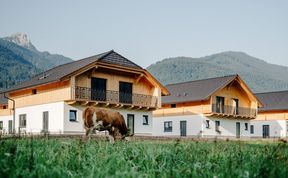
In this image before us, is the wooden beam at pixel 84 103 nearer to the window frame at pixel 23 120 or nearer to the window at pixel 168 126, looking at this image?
the window frame at pixel 23 120

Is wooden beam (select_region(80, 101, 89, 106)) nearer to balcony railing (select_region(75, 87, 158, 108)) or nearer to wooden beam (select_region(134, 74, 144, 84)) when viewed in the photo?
balcony railing (select_region(75, 87, 158, 108))

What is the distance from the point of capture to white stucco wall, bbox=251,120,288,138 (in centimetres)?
5749

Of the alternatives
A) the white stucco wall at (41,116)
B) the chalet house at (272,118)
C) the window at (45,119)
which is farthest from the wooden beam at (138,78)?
the chalet house at (272,118)

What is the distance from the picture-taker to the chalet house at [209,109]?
46250 millimetres

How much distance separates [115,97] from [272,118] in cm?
3186

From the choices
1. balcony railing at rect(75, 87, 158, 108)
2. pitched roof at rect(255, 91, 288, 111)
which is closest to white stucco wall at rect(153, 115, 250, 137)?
pitched roof at rect(255, 91, 288, 111)

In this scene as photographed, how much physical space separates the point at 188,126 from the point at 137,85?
37.1 feet

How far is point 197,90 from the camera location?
48375 millimetres

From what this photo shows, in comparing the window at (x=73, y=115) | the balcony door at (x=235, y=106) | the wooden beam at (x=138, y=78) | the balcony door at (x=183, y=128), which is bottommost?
the balcony door at (x=183, y=128)

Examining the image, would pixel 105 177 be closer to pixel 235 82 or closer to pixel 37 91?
pixel 37 91

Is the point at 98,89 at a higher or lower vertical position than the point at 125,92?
higher

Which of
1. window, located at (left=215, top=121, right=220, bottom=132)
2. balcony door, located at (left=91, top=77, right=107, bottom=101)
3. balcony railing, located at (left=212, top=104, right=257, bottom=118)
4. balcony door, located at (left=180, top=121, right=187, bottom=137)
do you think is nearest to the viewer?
balcony door, located at (left=91, top=77, right=107, bottom=101)

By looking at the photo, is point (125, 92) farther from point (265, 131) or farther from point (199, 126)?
point (265, 131)

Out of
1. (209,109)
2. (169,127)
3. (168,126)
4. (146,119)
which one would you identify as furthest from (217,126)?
(146,119)
